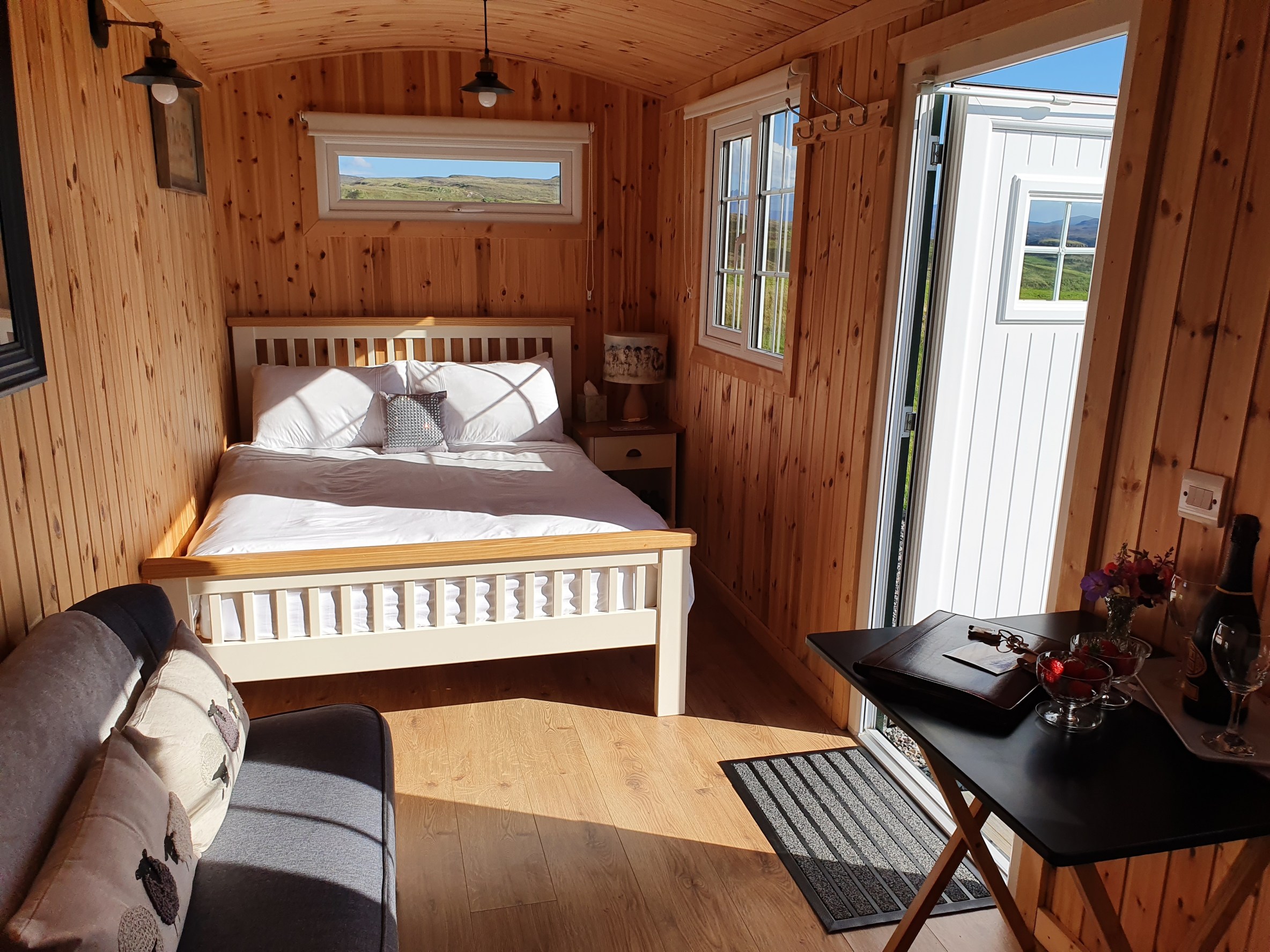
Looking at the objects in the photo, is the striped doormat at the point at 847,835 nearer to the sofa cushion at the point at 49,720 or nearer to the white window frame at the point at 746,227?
the white window frame at the point at 746,227

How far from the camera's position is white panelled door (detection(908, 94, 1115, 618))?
8.87 ft

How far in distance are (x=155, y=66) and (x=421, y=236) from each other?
6.77 ft

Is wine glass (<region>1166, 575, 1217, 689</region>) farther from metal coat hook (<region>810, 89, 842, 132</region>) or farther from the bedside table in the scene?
the bedside table

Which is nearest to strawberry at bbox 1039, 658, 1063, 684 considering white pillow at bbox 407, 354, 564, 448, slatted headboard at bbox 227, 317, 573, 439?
white pillow at bbox 407, 354, 564, 448

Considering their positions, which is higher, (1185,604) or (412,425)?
(1185,604)

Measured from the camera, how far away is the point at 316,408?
4.01 m

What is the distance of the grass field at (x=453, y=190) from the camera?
438 cm

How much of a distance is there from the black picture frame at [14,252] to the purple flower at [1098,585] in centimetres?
195

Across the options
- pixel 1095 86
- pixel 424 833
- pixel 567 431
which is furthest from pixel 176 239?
pixel 1095 86

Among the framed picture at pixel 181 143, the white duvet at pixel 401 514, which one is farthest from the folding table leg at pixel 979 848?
the framed picture at pixel 181 143

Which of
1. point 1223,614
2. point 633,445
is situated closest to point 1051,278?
point 1223,614

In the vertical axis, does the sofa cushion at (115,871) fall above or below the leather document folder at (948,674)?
below

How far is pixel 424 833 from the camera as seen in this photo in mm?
2486

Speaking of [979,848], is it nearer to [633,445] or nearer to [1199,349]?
[1199,349]
